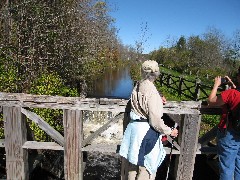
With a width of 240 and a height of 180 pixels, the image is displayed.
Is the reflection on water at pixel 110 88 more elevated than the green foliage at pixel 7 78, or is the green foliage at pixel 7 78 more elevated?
the green foliage at pixel 7 78

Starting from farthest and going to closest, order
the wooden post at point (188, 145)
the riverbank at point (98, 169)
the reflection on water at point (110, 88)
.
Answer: the reflection on water at point (110, 88), the riverbank at point (98, 169), the wooden post at point (188, 145)

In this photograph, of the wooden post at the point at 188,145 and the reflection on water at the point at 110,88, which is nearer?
the wooden post at the point at 188,145

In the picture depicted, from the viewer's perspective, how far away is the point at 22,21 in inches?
348

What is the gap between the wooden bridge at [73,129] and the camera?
11.6ft

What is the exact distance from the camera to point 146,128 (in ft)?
10.0

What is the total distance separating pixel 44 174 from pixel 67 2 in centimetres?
860

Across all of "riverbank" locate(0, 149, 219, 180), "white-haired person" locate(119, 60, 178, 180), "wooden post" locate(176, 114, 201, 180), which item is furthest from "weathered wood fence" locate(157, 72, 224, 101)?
"white-haired person" locate(119, 60, 178, 180)

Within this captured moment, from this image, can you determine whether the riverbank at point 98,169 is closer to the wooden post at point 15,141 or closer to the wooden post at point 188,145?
the wooden post at point 188,145

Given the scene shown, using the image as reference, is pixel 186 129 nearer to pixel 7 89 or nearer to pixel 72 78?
pixel 7 89

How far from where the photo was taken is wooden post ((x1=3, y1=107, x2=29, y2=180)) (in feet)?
11.8

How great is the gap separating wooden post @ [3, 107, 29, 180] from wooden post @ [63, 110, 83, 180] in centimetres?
65

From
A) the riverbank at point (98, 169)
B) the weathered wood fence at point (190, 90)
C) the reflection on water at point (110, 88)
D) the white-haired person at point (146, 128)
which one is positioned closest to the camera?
the white-haired person at point (146, 128)

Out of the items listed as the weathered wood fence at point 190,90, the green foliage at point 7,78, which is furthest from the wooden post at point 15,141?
the weathered wood fence at point 190,90

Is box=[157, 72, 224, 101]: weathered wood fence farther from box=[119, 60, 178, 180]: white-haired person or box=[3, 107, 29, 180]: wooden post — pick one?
box=[3, 107, 29, 180]: wooden post
